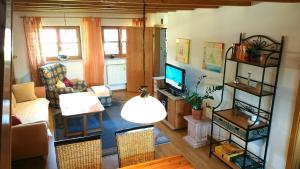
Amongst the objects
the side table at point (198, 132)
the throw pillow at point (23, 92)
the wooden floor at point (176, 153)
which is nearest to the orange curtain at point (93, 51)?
the throw pillow at point (23, 92)

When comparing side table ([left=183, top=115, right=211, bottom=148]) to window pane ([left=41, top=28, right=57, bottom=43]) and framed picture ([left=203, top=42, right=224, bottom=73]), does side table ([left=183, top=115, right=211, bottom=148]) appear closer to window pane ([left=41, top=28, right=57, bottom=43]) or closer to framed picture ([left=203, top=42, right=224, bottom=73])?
framed picture ([left=203, top=42, right=224, bottom=73])

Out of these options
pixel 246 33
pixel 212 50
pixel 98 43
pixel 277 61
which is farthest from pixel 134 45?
pixel 277 61

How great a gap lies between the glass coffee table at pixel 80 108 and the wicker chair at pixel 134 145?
1688 millimetres

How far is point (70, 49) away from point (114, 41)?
1220 mm

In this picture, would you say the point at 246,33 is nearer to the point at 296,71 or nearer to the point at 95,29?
the point at 296,71

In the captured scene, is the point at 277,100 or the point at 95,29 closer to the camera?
the point at 277,100

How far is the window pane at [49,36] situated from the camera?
6000 mm

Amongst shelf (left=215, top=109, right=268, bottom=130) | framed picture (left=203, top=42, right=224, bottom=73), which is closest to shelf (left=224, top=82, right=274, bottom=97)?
shelf (left=215, top=109, right=268, bottom=130)

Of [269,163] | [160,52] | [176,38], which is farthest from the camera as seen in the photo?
[160,52]

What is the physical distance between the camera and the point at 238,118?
3.32m

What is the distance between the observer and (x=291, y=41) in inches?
108

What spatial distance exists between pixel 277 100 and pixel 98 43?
4675 millimetres

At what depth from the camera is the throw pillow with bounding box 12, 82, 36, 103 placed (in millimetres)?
4769

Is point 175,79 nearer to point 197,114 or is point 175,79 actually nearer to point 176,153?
point 197,114
